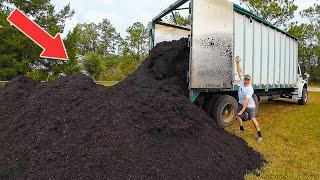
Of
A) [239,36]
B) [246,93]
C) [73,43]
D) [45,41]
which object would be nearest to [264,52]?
[239,36]

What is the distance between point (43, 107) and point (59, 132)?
0.97 meters

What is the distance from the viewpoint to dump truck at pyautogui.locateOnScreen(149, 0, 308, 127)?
7.68 meters

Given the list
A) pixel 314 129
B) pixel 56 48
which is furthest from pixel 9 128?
pixel 314 129

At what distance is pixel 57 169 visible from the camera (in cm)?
472

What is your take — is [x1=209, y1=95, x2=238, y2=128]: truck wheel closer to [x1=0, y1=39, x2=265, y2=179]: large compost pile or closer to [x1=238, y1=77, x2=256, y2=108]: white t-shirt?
[x1=238, y1=77, x2=256, y2=108]: white t-shirt

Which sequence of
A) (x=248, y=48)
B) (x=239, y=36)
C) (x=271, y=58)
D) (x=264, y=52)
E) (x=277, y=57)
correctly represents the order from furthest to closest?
(x=277, y=57) → (x=271, y=58) → (x=264, y=52) → (x=248, y=48) → (x=239, y=36)

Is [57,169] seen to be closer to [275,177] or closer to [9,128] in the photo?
[9,128]

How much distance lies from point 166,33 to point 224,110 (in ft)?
10.2

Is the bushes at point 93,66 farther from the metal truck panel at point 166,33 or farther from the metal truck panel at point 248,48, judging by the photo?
the metal truck panel at point 248,48

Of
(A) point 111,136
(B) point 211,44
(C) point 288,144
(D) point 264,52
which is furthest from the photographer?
(D) point 264,52

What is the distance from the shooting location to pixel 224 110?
8805 mm

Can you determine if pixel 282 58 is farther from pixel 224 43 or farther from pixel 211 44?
pixel 211 44

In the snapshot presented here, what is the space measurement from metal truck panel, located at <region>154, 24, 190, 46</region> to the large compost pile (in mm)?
2944

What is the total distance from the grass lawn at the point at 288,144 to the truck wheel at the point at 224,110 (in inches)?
13.6
